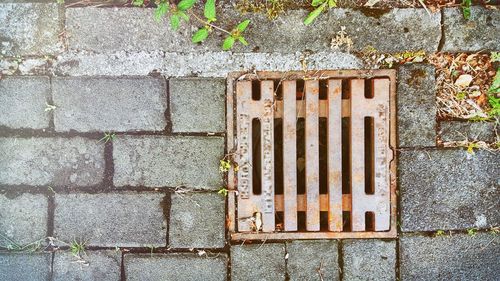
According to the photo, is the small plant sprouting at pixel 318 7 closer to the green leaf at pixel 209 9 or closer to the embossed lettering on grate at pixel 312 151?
the embossed lettering on grate at pixel 312 151

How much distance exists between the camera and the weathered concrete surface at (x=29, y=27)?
2717mm

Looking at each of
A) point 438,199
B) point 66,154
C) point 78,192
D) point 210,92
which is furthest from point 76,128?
point 438,199

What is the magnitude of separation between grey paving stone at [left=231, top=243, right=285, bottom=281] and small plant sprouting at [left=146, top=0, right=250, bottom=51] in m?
1.15

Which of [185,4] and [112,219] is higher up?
[185,4]

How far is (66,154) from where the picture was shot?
2781 mm

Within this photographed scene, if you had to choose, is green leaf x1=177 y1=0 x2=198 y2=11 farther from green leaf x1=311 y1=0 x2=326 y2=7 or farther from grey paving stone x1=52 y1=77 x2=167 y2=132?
green leaf x1=311 y1=0 x2=326 y2=7

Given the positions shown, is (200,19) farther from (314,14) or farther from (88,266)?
(88,266)

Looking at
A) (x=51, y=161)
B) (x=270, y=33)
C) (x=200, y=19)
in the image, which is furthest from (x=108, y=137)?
(x=270, y=33)

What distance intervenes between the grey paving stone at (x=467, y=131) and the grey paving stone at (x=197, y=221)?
132 centimetres

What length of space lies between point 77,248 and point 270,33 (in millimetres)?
1655

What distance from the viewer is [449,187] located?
278 centimetres

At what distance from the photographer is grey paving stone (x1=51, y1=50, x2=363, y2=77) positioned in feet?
9.01

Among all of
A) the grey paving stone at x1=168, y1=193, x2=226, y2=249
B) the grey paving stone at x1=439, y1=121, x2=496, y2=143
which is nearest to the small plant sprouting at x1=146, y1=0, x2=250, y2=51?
the grey paving stone at x1=168, y1=193, x2=226, y2=249

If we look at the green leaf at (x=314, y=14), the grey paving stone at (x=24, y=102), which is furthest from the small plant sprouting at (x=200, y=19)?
the grey paving stone at (x=24, y=102)
